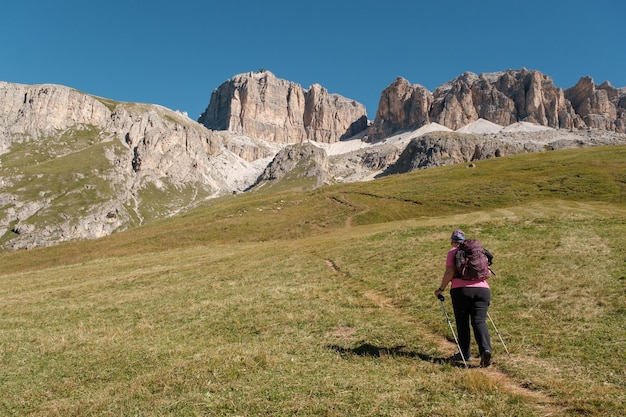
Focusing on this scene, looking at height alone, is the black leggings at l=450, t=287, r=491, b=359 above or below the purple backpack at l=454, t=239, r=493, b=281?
below

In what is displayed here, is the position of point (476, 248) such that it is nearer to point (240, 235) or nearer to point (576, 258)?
point (576, 258)

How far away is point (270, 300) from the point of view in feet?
75.1

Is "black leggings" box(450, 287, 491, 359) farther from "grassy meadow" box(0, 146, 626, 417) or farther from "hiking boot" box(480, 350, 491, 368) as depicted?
"grassy meadow" box(0, 146, 626, 417)

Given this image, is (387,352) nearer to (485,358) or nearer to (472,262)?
(485,358)

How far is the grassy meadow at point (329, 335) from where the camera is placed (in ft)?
34.0

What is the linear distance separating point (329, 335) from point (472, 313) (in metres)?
6.30

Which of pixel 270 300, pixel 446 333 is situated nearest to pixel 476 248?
pixel 446 333

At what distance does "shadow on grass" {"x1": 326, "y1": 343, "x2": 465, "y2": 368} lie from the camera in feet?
41.2

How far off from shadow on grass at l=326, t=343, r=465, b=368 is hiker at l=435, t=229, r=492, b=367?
0.49 m

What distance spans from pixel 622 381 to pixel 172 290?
2795 centimetres

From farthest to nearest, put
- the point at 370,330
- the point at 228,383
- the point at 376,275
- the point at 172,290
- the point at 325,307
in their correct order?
the point at 172,290 → the point at 376,275 → the point at 325,307 → the point at 370,330 → the point at 228,383

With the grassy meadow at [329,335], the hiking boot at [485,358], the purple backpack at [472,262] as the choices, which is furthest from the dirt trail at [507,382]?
the purple backpack at [472,262]

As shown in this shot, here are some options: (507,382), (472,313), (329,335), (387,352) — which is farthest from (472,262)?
(329,335)

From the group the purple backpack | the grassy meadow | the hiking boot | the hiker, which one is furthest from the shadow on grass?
the purple backpack
